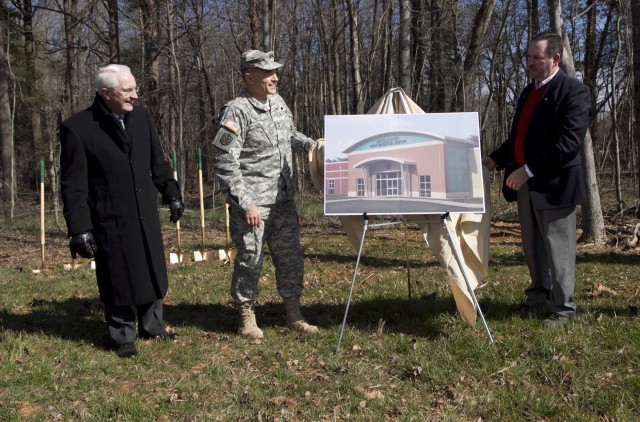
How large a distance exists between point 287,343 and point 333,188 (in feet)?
4.11

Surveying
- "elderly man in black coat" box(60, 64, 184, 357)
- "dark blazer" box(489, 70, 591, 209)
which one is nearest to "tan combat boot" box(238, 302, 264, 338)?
"elderly man in black coat" box(60, 64, 184, 357)

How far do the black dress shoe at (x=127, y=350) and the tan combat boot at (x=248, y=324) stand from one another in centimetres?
83

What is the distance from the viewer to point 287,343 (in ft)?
14.3

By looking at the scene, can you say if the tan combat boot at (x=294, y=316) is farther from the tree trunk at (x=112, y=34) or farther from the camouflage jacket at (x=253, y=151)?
the tree trunk at (x=112, y=34)

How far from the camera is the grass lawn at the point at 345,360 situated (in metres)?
3.23

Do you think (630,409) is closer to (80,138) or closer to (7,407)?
(7,407)

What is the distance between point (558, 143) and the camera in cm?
397

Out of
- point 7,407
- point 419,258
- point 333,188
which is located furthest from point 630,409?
point 419,258

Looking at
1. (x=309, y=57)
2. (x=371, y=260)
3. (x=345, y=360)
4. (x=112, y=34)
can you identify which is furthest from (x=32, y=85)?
(x=345, y=360)

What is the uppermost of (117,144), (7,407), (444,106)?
(444,106)

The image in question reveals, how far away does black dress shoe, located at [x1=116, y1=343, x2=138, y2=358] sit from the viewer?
4.20 metres

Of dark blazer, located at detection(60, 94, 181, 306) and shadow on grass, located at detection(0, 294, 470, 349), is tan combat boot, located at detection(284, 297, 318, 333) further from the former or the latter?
dark blazer, located at detection(60, 94, 181, 306)

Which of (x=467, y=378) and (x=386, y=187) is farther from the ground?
(x=386, y=187)

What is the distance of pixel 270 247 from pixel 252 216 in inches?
19.2
